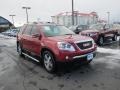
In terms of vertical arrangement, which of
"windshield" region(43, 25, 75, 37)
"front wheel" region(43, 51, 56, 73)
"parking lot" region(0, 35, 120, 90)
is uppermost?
"windshield" region(43, 25, 75, 37)

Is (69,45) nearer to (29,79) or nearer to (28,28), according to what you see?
(29,79)

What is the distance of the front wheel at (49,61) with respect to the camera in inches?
248

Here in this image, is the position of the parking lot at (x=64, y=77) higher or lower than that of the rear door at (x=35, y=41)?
lower

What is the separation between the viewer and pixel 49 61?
650 cm

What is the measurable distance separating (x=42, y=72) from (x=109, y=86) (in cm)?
253

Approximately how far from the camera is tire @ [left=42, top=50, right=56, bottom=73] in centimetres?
629

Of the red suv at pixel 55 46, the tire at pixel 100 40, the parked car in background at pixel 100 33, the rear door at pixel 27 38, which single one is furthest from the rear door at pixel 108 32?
the rear door at pixel 27 38

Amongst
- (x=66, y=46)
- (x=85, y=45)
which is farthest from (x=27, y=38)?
(x=85, y=45)

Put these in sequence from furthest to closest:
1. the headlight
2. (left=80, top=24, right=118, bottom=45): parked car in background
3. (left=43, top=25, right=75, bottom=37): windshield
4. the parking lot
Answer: (left=80, top=24, right=118, bottom=45): parked car in background → (left=43, top=25, right=75, bottom=37): windshield → the headlight → the parking lot

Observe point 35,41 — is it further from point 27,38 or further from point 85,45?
point 85,45

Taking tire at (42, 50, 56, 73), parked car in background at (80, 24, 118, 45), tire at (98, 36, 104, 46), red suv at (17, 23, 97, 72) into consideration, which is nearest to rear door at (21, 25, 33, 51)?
red suv at (17, 23, 97, 72)

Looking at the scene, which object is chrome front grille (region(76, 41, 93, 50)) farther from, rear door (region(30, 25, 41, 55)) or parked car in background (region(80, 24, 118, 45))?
parked car in background (region(80, 24, 118, 45))

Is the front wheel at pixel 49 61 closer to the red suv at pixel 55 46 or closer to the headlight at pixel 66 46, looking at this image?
the red suv at pixel 55 46

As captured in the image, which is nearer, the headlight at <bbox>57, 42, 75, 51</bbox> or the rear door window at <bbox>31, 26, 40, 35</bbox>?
the headlight at <bbox>57, 42, 75, 51</bbox>
